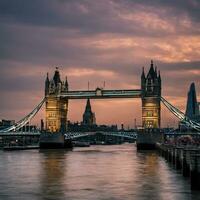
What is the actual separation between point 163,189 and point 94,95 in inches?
3251

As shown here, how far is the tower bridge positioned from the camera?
122 metres

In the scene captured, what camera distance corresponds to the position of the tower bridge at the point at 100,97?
121562 millimetres

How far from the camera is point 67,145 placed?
443 ft

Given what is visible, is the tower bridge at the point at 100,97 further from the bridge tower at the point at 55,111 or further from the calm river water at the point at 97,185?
the calm river water at the point at 97,185

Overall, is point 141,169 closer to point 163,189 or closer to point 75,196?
point 163,189

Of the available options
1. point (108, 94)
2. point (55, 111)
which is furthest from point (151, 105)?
point (55, 111)

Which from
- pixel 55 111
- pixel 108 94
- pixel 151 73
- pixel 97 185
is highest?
pixel 151 73

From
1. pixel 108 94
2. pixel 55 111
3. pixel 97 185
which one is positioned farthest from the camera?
pixel 55 111

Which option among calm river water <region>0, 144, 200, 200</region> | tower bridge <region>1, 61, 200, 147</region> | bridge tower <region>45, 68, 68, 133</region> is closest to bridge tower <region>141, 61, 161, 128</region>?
tower bridge <region>1, 61, 200, 147</region>

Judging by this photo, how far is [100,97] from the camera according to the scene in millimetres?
121938

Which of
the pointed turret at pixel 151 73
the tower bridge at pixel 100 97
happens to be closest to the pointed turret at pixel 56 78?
the tower bridge at pixel 100 97

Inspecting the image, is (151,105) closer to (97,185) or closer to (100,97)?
(100,97)

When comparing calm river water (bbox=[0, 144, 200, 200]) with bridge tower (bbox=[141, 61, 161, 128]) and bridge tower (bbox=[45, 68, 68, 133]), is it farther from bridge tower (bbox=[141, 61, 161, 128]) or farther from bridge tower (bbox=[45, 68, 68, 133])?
bridge tower (bbox=[45, 68, 68, 133])

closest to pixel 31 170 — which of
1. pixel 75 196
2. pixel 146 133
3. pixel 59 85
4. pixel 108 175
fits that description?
pixel 108 175
